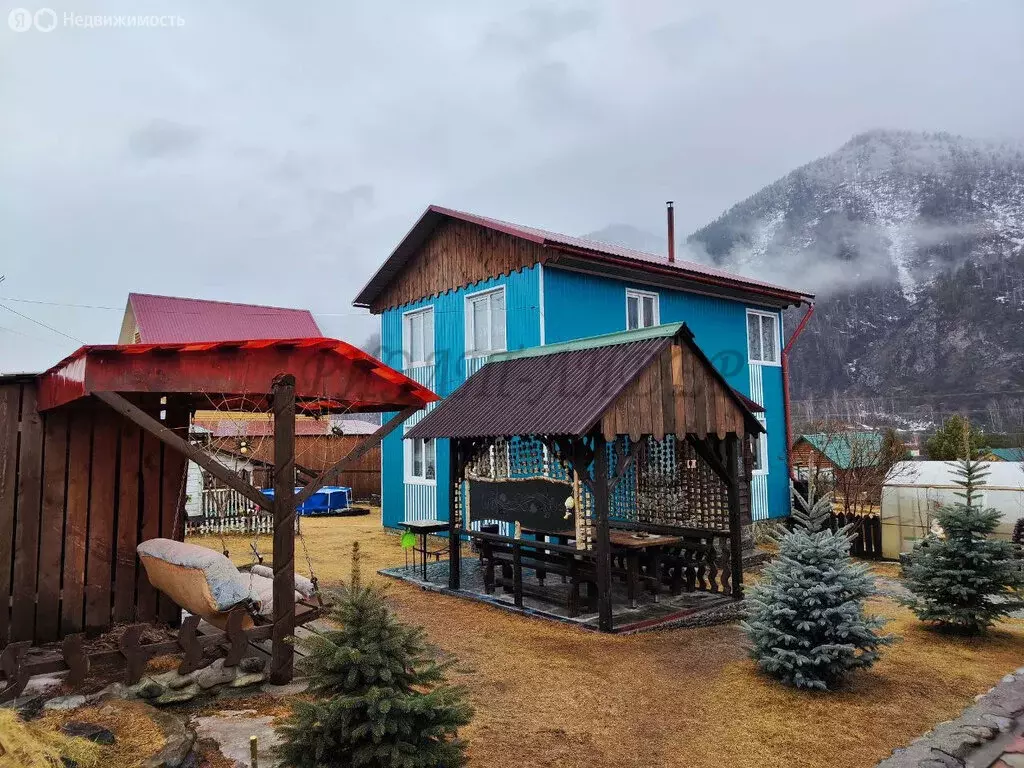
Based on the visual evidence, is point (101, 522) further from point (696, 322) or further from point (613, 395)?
point (696, 322)

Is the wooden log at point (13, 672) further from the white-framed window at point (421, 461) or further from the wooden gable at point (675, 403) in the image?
the white-framed window at point (421, 461)

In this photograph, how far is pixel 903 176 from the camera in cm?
16975

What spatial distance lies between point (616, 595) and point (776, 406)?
972 cm

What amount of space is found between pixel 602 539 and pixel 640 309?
7916 millimetres

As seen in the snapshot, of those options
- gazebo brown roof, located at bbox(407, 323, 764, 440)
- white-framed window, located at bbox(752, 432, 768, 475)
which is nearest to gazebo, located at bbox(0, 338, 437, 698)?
gazebo brown roof, located at bbox(407, 323, 764, 440)

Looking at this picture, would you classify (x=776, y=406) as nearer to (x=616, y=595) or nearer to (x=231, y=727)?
(x=616, y=595)

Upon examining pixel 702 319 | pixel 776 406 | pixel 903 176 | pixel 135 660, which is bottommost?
pixel 135 660

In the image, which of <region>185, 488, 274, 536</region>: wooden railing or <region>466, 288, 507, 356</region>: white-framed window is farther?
<region>185, 488, 274, 536</region>: wooden railing

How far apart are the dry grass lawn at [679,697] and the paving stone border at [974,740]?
151 mm

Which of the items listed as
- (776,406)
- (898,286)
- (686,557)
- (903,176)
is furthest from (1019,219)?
(686,557)

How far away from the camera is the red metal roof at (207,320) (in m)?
27.6

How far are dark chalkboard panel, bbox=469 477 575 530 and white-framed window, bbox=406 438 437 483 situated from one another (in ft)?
18.6

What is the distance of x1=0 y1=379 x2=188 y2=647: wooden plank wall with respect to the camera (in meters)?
7.12

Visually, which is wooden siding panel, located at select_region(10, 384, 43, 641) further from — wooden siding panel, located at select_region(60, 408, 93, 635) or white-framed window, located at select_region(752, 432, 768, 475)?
white-framed window, located at select_region(752, 432, 768, 475)
